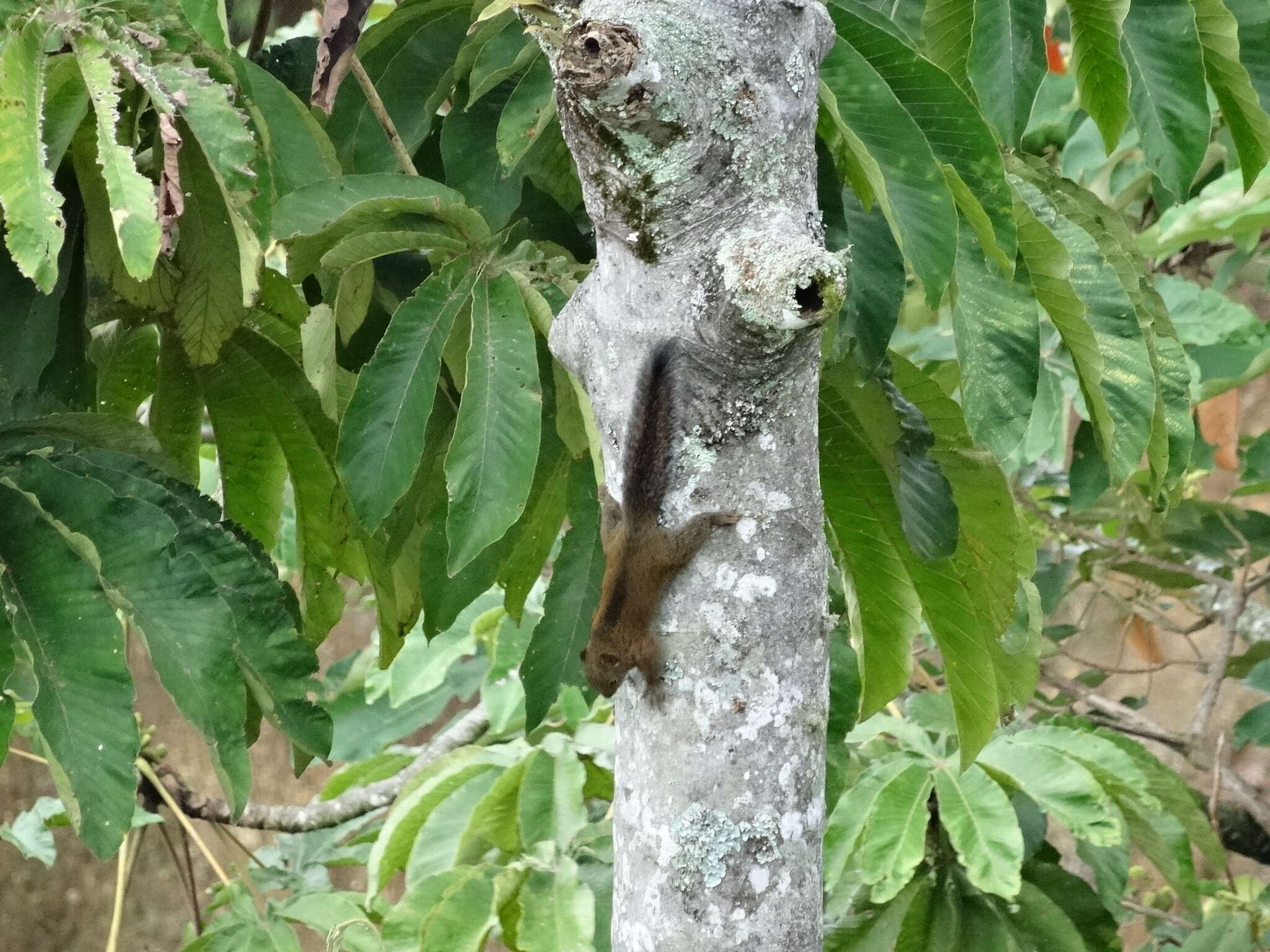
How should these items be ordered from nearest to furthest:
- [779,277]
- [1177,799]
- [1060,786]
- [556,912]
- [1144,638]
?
[779,277] → [556,912] → [1060,786] → [1177,799] → [1144,638]

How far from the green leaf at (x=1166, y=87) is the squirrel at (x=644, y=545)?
20.3 inches

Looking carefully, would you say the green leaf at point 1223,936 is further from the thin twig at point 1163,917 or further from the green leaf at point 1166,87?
the green leaf at point 1166,87

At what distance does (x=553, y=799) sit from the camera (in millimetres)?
1419

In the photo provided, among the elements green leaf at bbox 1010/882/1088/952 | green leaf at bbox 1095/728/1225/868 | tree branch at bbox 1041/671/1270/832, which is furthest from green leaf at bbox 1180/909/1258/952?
green leaf at bbox 1010/882/1088/952

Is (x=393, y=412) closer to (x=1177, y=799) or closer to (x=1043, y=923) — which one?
(x=1043, y=923)

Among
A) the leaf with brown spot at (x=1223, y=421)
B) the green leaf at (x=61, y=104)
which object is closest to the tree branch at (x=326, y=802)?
the green leaf at (x=61, y=104)

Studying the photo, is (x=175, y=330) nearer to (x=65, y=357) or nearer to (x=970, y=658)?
(x=65, y=357)

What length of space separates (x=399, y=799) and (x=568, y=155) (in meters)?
0.90

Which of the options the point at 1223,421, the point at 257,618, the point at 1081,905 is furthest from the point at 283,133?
the point at 1223,421

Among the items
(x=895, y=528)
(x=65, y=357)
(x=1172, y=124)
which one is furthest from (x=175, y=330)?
(x=1172, y=124)

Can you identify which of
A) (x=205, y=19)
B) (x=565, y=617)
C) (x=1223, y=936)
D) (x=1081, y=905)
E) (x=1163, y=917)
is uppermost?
(x=205, y=19)

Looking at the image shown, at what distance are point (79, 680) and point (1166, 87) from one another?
2.78 feet

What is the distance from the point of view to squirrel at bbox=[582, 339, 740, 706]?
64 cm

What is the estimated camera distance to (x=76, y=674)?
738 millimetres
